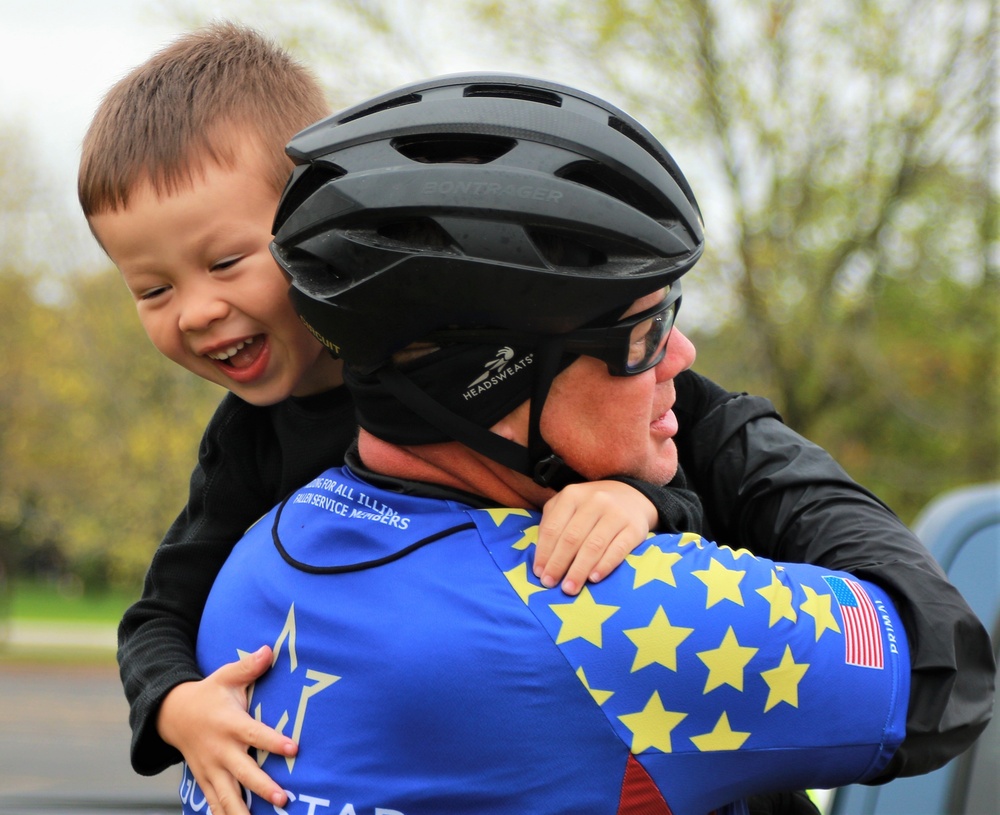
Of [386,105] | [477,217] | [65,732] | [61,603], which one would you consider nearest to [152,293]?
[386,105]

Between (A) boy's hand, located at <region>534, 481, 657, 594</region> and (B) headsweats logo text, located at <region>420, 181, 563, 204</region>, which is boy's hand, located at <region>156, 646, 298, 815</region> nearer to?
(A) boy's hand, located at <region>534, 481, 657, 594</region>

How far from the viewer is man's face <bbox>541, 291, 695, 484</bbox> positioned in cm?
143

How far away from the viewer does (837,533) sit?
1.51 metres

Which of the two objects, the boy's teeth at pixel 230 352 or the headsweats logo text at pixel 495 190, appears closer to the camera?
the headsweats logo text at pixel 495 190

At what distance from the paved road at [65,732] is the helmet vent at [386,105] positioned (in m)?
7.29

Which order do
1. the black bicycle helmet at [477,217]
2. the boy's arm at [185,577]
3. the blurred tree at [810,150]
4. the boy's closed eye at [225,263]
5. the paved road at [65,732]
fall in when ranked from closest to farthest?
1. the black bicycle helmet at [477,217]
2. the boy's arm at [185,577]
3. the boy's closed eye at [225,263]
4. the blurred tree at [810,150]
5. the paved road at [65,732]

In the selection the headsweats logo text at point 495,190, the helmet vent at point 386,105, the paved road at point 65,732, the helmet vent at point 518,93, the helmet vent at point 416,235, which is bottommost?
the paved road at point 65,732

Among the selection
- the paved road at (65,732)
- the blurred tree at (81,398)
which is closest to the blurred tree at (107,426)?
the blurred tree at (81,398)

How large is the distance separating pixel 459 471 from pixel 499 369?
6.5 inches

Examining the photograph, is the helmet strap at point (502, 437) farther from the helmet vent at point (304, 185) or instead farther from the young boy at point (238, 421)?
the helmet vent at point (304, 185)

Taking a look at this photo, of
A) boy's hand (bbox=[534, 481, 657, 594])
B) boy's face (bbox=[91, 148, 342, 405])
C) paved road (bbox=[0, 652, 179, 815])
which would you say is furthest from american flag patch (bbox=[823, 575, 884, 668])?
paved road (bbox=[0, 652, 179, 815])

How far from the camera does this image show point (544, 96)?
5.25 ft

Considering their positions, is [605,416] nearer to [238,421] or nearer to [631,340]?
[631,340]

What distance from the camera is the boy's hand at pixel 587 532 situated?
1.29 metres
